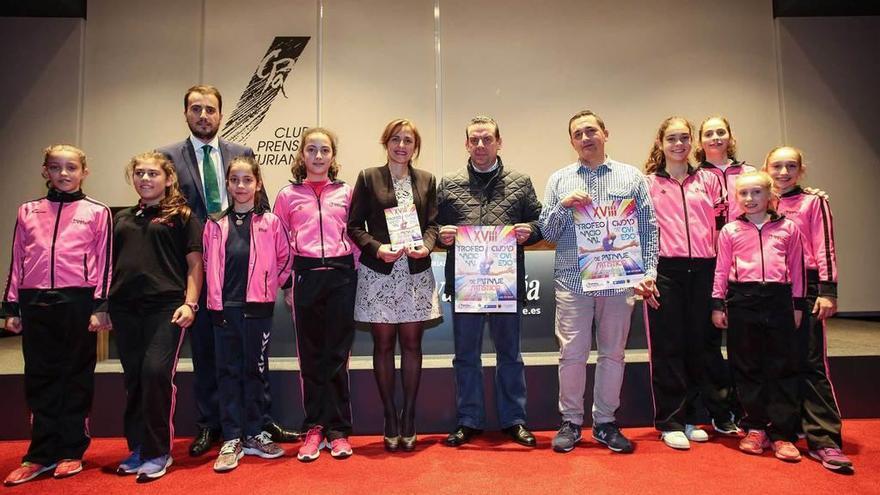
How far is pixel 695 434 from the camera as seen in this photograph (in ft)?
8.95

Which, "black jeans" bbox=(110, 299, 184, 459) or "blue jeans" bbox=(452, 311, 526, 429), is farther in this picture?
"blue jeans" bbox=(452, 311, 526, 429)

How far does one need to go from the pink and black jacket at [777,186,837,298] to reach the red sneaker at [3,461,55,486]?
398 centimetres

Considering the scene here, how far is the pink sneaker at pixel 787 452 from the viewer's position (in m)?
2.42

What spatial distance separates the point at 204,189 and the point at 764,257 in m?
3.04

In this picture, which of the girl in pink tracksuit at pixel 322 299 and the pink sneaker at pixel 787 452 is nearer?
the pink sneaker at pixel 787 452

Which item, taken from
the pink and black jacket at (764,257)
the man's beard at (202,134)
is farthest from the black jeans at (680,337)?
the man's beard at (202,134)

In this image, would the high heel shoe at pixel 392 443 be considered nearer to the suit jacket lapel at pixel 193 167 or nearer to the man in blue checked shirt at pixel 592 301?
the man in blue checked shirt at pixel 592 301

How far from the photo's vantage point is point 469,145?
9.20 ft

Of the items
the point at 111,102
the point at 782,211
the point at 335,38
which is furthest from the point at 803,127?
the point at 111,102

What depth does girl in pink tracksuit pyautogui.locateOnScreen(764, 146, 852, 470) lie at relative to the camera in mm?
2519

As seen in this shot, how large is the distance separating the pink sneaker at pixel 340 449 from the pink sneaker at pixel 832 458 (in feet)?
7.55

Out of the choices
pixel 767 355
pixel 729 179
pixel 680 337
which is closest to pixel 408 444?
pixel 680 337

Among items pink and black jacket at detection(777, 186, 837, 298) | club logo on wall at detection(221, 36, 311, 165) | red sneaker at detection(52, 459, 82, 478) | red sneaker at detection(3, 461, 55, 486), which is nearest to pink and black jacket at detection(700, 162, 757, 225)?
pink and black jacket at detection(777, 186, 837, 298)

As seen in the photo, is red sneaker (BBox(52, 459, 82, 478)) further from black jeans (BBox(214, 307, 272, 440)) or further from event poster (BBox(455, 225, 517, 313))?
event poster (BBox(455, 225, 517, 313))
